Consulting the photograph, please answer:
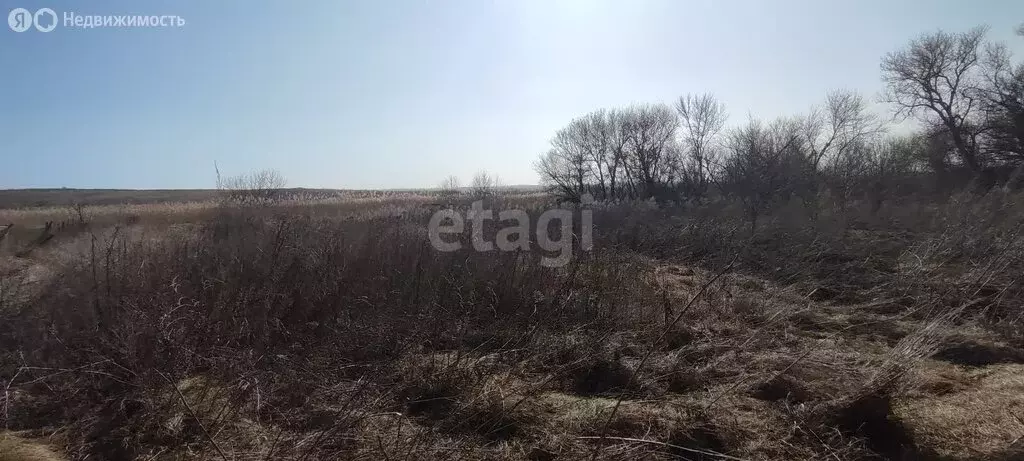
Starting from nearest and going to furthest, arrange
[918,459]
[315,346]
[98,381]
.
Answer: [918,459]
[98,381]
[315,346]

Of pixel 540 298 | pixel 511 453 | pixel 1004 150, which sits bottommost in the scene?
pixel 511 453

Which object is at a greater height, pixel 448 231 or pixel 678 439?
pixel 448 231

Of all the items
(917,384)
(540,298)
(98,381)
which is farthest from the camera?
(540,298)

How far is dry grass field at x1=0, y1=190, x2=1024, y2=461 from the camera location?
127 inches

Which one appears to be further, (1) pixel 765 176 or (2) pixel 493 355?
(1) pixel 765 176

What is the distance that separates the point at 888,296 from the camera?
21.1ft

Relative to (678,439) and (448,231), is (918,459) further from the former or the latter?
(448,231)

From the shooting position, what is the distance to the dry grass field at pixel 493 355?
323cm

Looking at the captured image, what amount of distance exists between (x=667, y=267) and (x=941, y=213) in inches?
350

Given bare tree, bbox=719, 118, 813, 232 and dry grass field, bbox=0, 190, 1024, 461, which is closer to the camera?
dry grass field, bbox=0, 190, 1024, 461

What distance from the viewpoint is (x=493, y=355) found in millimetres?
4512

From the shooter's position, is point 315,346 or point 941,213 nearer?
point 315,346

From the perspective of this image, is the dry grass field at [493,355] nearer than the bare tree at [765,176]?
Yes

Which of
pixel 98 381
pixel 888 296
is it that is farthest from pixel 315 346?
pixel 888 296
